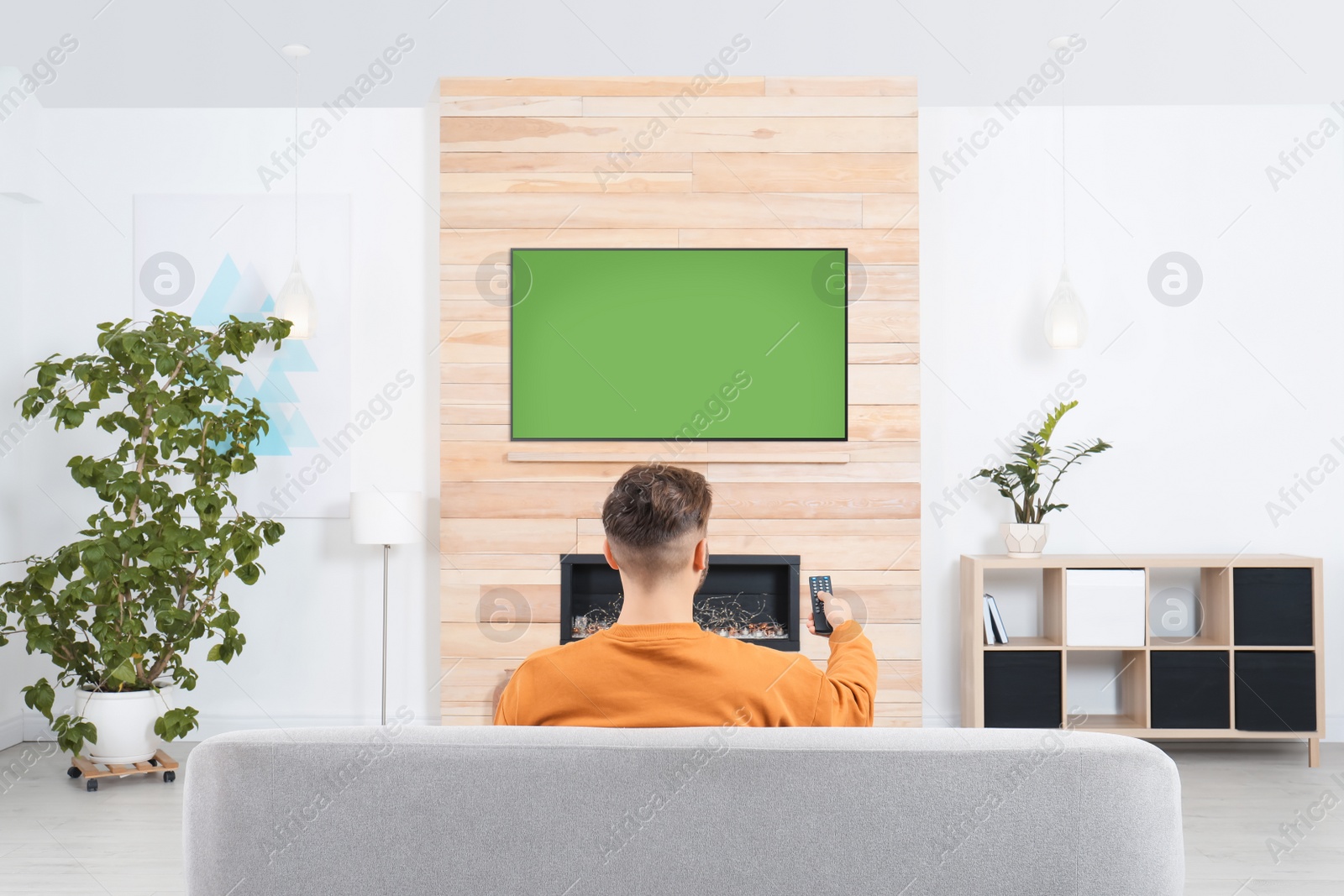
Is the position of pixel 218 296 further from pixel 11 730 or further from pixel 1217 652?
pixel 1217 652

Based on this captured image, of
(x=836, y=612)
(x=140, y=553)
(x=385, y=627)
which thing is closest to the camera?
(x=836, y=612)

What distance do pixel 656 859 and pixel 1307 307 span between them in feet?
14.3

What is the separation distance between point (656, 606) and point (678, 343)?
2.76 m

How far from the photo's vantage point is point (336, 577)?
14.5ft

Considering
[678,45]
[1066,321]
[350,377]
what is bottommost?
[350,377]

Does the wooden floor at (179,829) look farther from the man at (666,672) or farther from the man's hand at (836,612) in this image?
the man at (666,672)

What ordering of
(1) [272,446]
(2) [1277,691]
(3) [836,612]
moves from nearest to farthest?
(3) [836,612] < (2) [1277,691] < (1) [272,446]

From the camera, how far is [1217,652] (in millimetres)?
4027

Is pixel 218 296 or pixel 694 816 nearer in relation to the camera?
pixel 694 816

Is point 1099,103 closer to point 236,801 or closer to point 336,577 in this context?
point 336,577

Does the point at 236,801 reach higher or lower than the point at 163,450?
lower

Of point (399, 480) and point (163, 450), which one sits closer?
point (163, 450)

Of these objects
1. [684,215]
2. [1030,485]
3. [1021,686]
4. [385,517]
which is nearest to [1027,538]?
[1030,485]

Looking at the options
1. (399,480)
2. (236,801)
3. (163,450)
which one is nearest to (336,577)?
(399,480)
